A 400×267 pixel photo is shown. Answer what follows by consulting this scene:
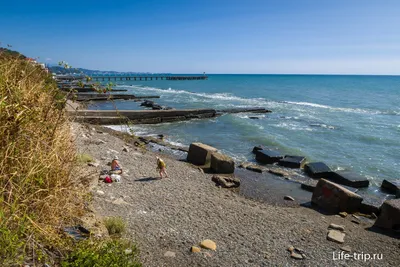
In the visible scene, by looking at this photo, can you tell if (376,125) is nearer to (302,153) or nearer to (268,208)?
(302,153)

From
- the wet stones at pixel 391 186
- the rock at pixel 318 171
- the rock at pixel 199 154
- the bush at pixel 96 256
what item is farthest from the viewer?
the rock at pixel 199 154

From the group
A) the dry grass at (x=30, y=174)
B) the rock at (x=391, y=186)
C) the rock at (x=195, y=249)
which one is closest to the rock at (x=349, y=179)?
the rock at (x=391, y=186)

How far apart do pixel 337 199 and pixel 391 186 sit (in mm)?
3835

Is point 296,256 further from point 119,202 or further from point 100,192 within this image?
point 100,192

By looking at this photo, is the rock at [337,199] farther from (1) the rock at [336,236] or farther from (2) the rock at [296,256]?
(2) the rock at [296,256]

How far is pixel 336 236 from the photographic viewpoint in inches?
303

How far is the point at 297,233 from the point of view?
7602mm

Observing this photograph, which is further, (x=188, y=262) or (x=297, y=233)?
(x=297, y=233)

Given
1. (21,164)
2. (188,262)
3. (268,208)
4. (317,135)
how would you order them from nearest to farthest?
1. (21,164)
2. (188,262)
3. (268,208)
4. (317,135)

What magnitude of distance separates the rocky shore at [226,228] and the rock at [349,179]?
3.31m

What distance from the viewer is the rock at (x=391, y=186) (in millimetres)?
11914

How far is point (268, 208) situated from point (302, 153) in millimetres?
8975

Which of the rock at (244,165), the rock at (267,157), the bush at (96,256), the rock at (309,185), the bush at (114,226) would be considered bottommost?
the rock at (309,185)

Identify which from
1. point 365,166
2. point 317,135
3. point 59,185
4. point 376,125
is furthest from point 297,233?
point 376,125
